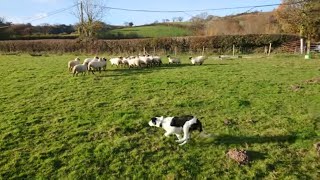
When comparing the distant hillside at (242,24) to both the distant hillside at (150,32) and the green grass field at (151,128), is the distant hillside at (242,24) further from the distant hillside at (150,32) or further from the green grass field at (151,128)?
the green grass field at (151,128)

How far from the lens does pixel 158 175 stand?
9.23 metres

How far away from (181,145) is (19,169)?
14.3 ft

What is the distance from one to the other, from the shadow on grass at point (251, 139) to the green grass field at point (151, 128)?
29 millimetres

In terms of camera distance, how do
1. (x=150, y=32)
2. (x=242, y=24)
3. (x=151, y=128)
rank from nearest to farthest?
(x=151, y=128) → (x=242, y=24) → (x=150, y=32)

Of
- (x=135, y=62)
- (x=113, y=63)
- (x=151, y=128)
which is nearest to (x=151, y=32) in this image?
(x=113, y=63)

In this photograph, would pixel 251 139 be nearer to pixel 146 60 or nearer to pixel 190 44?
pixel 146 60

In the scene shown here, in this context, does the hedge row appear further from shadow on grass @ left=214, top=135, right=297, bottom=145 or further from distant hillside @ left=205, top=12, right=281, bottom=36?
shadow on grass @ left=214, top=135, right=297, bottom=145

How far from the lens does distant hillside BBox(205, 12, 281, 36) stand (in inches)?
2498

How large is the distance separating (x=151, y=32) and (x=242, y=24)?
55.7 ft

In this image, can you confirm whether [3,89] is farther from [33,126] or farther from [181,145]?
[181,145]

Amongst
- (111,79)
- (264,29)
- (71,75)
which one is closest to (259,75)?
(111,79)

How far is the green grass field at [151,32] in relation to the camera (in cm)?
6806

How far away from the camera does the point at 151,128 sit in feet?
39.0

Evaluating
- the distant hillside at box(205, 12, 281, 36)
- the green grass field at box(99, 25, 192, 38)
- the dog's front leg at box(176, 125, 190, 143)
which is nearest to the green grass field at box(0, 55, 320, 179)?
the dog's front leg at box(176, 125, 190, 143)
